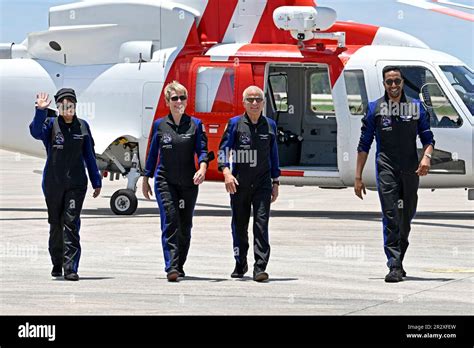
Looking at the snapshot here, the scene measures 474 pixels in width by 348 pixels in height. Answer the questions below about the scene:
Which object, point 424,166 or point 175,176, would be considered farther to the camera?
point 175,176

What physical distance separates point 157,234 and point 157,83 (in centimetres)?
324

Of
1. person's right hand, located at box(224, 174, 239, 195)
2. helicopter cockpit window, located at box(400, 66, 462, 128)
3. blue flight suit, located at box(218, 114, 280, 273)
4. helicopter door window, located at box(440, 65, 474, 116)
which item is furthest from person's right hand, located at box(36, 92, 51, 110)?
helicopter door window, located at box(440, 65, 474, 116)

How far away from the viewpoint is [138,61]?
1805cm

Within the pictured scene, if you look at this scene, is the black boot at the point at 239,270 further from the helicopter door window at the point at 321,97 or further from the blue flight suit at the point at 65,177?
the helicopter door window at the point at 321,97

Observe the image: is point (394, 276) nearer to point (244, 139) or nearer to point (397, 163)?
point (397, 163)

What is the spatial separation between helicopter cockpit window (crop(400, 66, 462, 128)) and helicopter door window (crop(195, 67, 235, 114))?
2.45 metres

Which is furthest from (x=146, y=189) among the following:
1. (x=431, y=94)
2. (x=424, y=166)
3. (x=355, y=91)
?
(x=431, y=94)

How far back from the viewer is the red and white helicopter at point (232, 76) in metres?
17.1

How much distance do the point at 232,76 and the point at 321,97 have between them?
158 cm

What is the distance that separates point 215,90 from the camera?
57.3ft

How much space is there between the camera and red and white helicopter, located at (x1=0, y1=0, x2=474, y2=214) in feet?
56.2

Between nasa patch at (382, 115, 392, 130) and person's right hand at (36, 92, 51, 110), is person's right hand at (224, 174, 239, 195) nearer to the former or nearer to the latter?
nasa patch at (382, 115, 392, 130)
